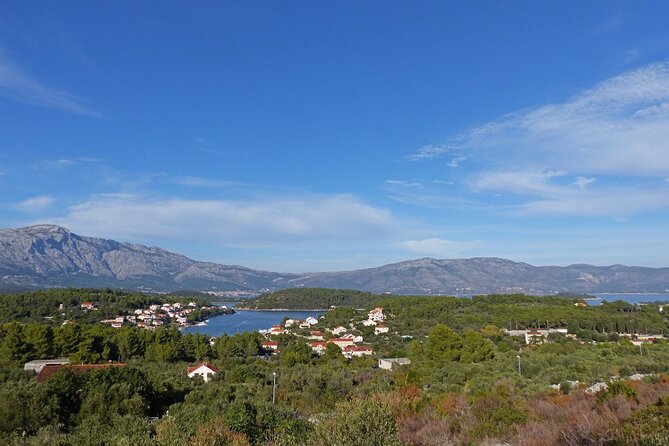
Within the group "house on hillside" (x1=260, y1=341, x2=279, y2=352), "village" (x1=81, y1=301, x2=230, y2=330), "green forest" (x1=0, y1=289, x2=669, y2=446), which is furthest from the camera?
"village" (x1=81, y1=301, x2=230, y2=330)

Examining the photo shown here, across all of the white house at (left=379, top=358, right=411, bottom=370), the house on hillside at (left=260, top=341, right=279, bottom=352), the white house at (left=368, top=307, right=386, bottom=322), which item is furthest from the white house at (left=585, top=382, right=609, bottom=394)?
the white house at (left=368, top=307, right=386, bottom=322)

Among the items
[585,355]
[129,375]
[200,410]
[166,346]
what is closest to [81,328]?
[166,346]

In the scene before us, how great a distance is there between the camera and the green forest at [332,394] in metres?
8.27

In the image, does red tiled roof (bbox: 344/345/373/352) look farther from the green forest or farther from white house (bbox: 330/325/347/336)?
white house (bbox: 330/325/347/336)

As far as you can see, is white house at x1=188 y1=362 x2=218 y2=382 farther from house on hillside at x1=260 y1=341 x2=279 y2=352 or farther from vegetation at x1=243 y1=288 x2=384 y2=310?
vegetation at x1=243 y1=288 x2=384 y2=310

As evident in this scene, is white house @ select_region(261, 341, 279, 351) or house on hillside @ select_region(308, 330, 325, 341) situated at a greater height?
white house @ select_region(261, 341, 279, 351)

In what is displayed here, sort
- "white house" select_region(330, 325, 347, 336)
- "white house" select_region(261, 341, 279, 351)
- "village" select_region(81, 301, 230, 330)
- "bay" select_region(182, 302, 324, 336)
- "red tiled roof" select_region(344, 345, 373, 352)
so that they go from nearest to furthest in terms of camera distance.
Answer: "red tiled roof" select_region(344, 345, 373, 352) < "white house" select_region(261, 341, 279, 351) < "white house" select_region(330, 325, 347, 336) < "village" select_region(81, 301, 230, 330) < "bay" select_region(182, 302, 324, 336)

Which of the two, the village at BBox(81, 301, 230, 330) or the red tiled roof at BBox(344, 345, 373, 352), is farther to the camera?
the village at BBox(81, 301, 230, 330)

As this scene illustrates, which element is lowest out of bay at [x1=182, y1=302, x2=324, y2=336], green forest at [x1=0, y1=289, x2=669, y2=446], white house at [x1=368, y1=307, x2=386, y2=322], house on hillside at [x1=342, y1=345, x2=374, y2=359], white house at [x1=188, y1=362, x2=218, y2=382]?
bay at [x1=182, y1=302, x2=324, y2=336]

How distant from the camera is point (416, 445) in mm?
9758

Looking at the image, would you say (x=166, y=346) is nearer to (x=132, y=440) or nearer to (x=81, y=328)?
(x=81, y=328)

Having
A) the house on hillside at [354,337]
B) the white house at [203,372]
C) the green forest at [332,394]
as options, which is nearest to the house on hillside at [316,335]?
the house on hillside at [354,337]

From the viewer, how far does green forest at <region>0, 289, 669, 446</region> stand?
8273mm

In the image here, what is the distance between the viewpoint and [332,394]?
17.6 metres
